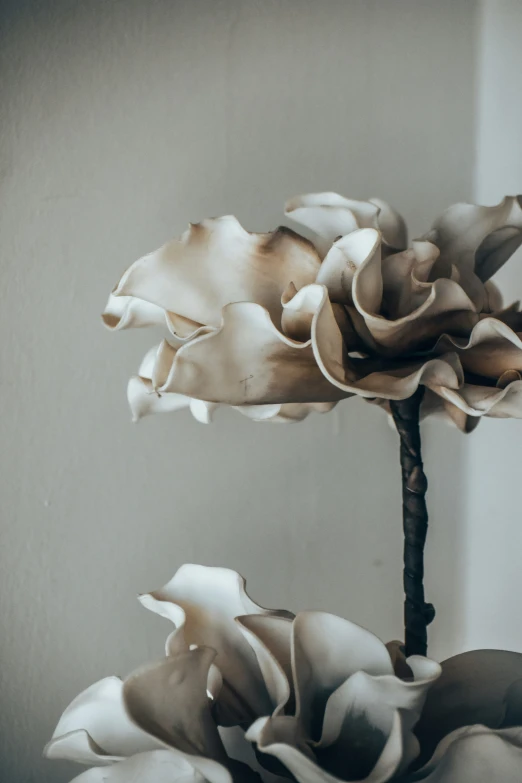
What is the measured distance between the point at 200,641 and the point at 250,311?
25cm

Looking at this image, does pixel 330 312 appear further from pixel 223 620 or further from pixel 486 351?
pixel 223 620

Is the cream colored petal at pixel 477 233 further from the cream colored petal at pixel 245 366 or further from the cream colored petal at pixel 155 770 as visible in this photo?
the cream colored petal at pixel 155 770

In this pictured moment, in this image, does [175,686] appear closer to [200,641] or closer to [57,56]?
[200,641]

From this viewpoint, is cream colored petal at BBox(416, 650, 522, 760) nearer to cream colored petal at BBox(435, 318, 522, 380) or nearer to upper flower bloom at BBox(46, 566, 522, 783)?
upper flower bloom at BBox(46, 566, 522, 783)

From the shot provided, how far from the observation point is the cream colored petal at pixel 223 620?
0.48 m

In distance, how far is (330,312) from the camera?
0.42 meters

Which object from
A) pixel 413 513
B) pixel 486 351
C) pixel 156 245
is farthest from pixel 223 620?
pixel 156 245

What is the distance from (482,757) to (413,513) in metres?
0.18

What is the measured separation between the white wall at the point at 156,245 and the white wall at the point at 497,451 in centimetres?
2

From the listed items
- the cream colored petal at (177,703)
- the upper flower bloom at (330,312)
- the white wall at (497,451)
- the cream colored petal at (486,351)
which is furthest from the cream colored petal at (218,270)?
the white wall at (497,451)

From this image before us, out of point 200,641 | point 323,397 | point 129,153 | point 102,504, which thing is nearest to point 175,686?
point 200,641

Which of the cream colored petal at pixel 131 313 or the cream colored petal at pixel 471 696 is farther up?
the cream colored petal at pixel 131 313

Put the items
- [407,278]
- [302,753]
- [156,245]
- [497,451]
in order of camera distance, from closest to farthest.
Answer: [302,753] < [407,278] < [156,245] < [497,451]

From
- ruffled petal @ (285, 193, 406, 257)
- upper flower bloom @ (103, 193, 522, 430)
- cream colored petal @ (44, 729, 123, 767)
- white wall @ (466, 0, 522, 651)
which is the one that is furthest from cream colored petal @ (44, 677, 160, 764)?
white wall @ (466, 0, 522, 651)
